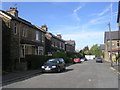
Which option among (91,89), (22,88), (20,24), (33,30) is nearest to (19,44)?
(20,24)

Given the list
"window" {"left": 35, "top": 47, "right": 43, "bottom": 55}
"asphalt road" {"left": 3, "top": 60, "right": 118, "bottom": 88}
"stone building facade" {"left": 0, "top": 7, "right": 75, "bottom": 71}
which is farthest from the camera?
"window" {"left": 35, "top": 47, "right": 43, "bottom": 55}

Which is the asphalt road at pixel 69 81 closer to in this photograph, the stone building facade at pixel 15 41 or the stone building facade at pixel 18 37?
the stone building facade at pixel 15 41

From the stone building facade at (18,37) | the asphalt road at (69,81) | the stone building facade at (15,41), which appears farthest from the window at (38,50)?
the asphalt road at (69,81)

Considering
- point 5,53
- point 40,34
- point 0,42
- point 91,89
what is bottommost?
point 91,89

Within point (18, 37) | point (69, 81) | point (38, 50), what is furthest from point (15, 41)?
point (69, 81)

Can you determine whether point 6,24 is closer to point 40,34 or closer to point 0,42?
point 0,42

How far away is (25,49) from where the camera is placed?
22828mm

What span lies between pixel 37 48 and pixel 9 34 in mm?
8444

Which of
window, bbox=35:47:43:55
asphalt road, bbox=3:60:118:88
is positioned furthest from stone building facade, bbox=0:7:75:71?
asphalt road, bbox=3:60:118:88

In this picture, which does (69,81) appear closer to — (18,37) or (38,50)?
(18,37)

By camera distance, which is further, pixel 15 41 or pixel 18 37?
pixel 18 37

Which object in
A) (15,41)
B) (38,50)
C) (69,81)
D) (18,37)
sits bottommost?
(69,81)

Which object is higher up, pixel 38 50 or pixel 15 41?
pixel 15 41

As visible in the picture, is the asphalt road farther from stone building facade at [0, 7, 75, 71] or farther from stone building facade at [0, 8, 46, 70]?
stone building facade at [0, 8, 46, 70]
